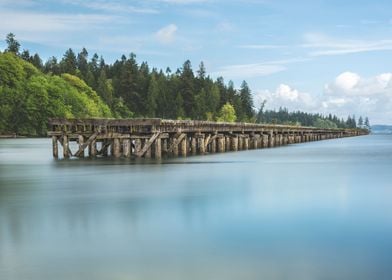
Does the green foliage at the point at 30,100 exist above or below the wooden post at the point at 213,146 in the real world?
above

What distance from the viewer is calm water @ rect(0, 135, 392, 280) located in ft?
36.7

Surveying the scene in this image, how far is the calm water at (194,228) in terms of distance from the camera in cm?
1119

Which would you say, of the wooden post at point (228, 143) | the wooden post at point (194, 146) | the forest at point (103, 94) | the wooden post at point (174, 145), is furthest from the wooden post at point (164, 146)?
the forest at point (103, 94)

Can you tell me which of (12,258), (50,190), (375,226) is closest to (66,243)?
(12,258)

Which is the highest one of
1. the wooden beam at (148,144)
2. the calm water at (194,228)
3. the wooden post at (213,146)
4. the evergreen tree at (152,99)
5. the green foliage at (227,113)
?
the evergreen tree at (152,99)

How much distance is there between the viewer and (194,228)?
15.2m

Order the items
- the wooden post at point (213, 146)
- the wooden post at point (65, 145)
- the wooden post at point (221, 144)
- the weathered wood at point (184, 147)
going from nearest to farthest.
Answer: the wooden post at point (65, 145) → the weathered wood at point (184, 147) → the wooden post at point (213, 146) → the wooden post at point (221, 144)

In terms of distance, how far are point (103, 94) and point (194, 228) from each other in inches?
5728

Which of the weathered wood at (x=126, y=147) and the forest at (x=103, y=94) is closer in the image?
the weathered wood at (x=126, y=147)

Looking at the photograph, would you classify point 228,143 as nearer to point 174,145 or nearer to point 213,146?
point 213,146

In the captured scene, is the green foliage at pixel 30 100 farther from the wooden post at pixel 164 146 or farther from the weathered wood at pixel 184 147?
the weathered wood at pixel 184 147

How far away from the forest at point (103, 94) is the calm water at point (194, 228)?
87.7 metres

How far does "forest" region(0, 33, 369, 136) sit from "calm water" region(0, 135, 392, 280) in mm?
87737

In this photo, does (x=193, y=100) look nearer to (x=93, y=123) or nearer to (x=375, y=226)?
(x=93, y=123)
